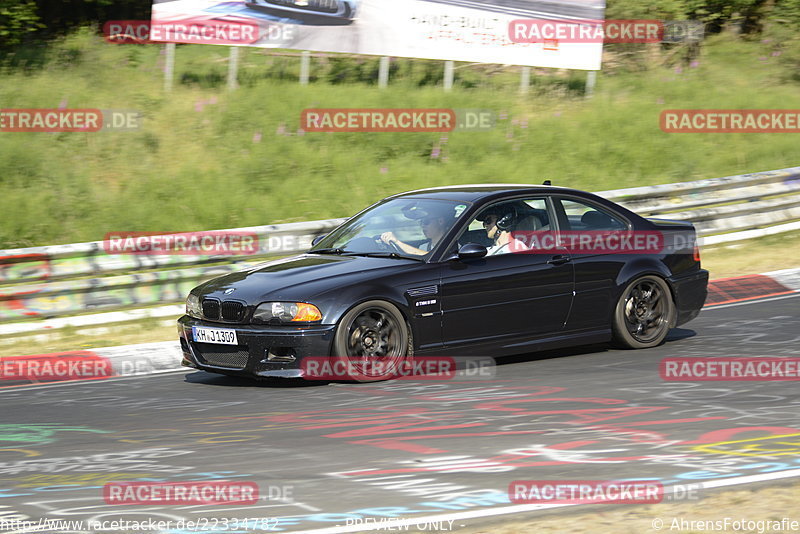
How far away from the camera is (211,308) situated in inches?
338

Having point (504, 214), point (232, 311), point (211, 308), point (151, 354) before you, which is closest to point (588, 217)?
point (504, 214)

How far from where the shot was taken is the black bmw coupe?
27.0 feet

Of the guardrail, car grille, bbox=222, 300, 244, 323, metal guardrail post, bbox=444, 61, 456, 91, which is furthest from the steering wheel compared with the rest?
metal guardrail post, bbox=444, 61, 456, 91

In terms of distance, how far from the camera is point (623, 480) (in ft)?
18.1

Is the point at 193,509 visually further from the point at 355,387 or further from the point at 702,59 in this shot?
the point at 702,59

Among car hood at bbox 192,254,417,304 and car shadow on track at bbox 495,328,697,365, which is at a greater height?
car hood at bbox 192,254,417,304

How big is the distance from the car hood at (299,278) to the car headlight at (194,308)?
54mm

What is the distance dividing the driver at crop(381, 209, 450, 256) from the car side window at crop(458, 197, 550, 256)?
18 centimetres

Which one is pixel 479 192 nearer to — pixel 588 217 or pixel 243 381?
pixel 588 217

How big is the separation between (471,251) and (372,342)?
1071 millimetres

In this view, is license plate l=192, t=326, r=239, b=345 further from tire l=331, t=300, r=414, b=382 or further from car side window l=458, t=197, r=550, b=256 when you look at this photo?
car side window l=458, t=197, r=550, b=256

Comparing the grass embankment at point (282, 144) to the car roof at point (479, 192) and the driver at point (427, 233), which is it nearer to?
the car roof at point (479, 192)

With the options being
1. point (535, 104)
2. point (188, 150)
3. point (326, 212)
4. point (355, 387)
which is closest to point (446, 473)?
Result: point (355, 387)

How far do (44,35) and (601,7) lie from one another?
10667mm
